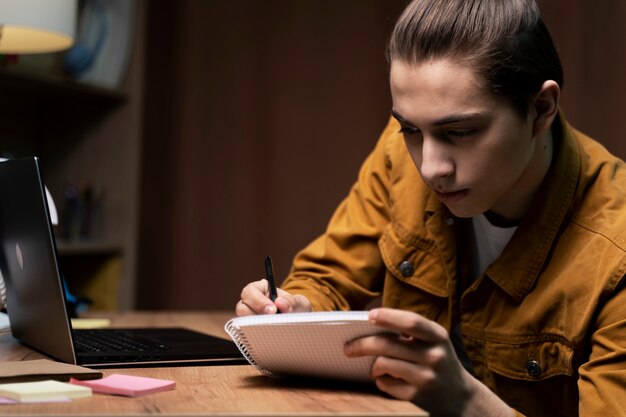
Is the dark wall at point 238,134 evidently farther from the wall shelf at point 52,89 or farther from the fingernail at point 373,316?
the fingernail at point 373,316

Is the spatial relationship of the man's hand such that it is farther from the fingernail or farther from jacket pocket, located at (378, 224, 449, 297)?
jacket pocket, located at (378, 224, 449, 297)

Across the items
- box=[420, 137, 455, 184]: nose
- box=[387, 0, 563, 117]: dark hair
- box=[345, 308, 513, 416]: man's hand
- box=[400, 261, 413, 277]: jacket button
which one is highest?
box=[387, 0, 563, 117]: dark hair

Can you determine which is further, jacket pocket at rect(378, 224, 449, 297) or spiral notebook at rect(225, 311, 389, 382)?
jacket pocket at rect(378, 224, 449, 297)

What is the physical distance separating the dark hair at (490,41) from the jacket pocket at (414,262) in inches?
12.7

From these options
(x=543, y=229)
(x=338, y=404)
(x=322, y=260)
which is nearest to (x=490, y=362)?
(x=543, y=229)

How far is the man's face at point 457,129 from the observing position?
1.08 meters

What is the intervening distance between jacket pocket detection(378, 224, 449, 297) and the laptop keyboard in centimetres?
43

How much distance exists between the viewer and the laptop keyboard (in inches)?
44.6

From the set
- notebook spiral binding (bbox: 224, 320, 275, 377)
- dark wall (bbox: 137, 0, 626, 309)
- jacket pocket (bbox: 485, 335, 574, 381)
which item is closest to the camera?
notebook spiral binding (bbox: 224, 320, 275, 377)

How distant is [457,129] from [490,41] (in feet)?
0.43

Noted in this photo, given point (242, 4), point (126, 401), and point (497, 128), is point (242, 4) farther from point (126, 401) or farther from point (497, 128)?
point (126, 401)

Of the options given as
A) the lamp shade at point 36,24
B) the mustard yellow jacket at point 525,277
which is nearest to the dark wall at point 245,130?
the lamp shade at point 36,24

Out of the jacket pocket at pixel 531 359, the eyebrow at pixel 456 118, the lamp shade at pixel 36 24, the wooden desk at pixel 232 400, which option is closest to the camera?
the wooden desk at pixel 232 400

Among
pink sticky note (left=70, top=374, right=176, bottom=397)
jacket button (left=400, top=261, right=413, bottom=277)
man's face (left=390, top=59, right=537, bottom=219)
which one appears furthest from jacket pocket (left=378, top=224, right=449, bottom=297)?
pink sticky note (left=70, top=374, right=176, bottom=397)
